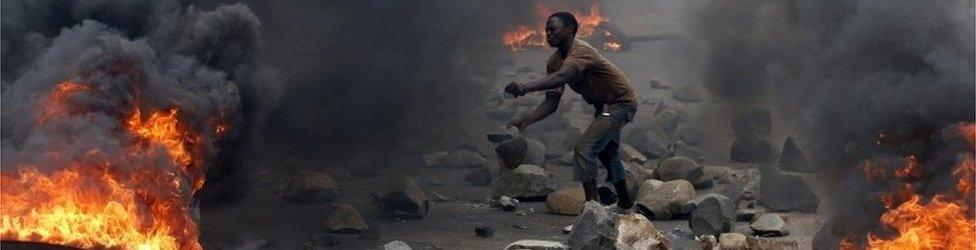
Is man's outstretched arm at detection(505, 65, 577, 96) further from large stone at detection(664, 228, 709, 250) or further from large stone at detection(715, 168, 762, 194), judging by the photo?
large stone at detection(715, 168, 762, 194)

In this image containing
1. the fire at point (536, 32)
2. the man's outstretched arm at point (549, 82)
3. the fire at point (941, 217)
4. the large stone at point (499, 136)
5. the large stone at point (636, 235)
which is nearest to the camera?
the fire at point (941, 217)

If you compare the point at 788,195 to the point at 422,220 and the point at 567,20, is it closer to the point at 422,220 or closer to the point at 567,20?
the point at 567,20

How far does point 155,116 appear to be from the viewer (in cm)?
736

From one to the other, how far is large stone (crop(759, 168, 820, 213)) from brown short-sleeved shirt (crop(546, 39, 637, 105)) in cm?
207

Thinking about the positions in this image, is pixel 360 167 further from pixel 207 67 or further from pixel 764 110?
pixel 764 110

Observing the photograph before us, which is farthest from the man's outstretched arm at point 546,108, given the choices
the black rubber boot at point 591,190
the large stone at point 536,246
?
the large stone at point 536,246

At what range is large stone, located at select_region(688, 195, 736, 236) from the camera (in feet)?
28.1

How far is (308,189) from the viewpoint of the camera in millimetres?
10195

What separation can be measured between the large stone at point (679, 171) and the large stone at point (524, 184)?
118cm

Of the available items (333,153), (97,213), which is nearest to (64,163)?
(97,213)

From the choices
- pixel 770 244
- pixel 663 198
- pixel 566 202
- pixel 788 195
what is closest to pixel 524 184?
pixel 566 202

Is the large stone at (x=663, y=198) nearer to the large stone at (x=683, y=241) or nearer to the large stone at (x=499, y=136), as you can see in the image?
the large stone at (x=683, y=241)

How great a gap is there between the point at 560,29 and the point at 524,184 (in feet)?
7.87

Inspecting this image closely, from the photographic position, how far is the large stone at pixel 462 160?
496 inches
